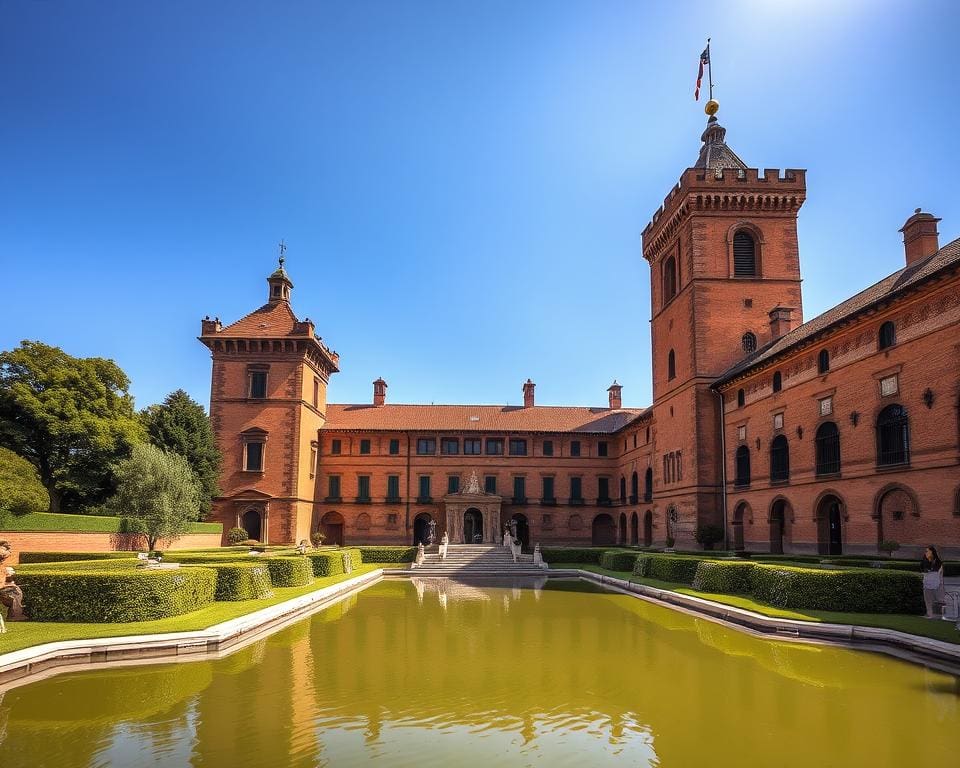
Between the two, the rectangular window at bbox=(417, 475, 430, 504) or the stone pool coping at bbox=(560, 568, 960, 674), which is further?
the rectangular window at bbox=(417, 475, 430, 504)

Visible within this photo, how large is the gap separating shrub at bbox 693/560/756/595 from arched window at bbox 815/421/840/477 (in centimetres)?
740

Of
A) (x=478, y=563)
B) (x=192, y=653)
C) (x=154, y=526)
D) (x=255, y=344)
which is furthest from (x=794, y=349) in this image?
(x=255, y=344)

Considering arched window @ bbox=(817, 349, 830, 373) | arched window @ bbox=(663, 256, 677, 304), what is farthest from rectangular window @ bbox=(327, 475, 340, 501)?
arched window @ bbox=(817, 349, 830, 373)

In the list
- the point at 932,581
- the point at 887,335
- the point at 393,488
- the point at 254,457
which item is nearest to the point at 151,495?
the point at 254,457

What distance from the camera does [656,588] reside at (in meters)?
25.0

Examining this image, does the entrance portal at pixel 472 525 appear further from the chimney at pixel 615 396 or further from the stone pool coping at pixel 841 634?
the stone pool coping at pixel 841 634

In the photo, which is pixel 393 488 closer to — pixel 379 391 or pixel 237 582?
pixel 379 391

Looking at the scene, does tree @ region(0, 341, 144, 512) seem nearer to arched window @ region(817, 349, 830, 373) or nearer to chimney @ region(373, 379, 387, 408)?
chimney @ region(373, 379, 387, 408)

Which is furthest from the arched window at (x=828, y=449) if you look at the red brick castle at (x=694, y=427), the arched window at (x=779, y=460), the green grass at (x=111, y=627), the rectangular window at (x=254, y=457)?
the rectangular window at (x=254, y=457)

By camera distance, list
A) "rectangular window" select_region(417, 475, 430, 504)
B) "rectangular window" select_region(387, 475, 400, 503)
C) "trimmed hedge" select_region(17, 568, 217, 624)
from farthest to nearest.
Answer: "rectangular window" select_region(417, 475, 430, 504)
"rectangular window" select_region(387, 475, 400, 503)
"trimmed hedge" select_region(17, 568, 217, 624)

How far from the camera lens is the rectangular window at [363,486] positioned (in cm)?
5300

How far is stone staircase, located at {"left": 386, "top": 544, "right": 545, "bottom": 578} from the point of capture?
124 feet

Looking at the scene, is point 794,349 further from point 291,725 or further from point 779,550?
point 291,725

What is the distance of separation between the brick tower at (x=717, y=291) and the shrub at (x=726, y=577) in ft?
43.9
